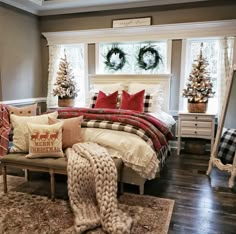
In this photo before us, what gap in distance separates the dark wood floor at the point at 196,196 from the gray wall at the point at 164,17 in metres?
1.65

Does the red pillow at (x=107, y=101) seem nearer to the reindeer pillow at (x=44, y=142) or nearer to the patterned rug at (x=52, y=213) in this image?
the reindeer pillow at (x=44, y=142)

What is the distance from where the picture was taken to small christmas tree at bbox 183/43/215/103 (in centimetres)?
439

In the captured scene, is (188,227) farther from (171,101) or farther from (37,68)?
(37,68)

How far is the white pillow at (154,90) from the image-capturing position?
4488mm

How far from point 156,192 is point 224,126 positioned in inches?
54.6

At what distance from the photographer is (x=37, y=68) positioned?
561 cm

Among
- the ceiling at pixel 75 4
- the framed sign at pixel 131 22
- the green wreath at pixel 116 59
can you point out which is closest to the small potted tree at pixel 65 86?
the green wreath at pixel 116 59

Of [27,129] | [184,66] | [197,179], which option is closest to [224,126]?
[197,179]

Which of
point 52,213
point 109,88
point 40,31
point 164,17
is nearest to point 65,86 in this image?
point 109,88

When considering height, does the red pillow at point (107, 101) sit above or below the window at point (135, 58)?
below

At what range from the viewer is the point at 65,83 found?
17.3 feet

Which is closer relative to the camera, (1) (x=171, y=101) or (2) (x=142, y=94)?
(2) (x=142, y=94)

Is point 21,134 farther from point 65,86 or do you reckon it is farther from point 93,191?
point 65,86

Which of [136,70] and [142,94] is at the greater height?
[136,70]
